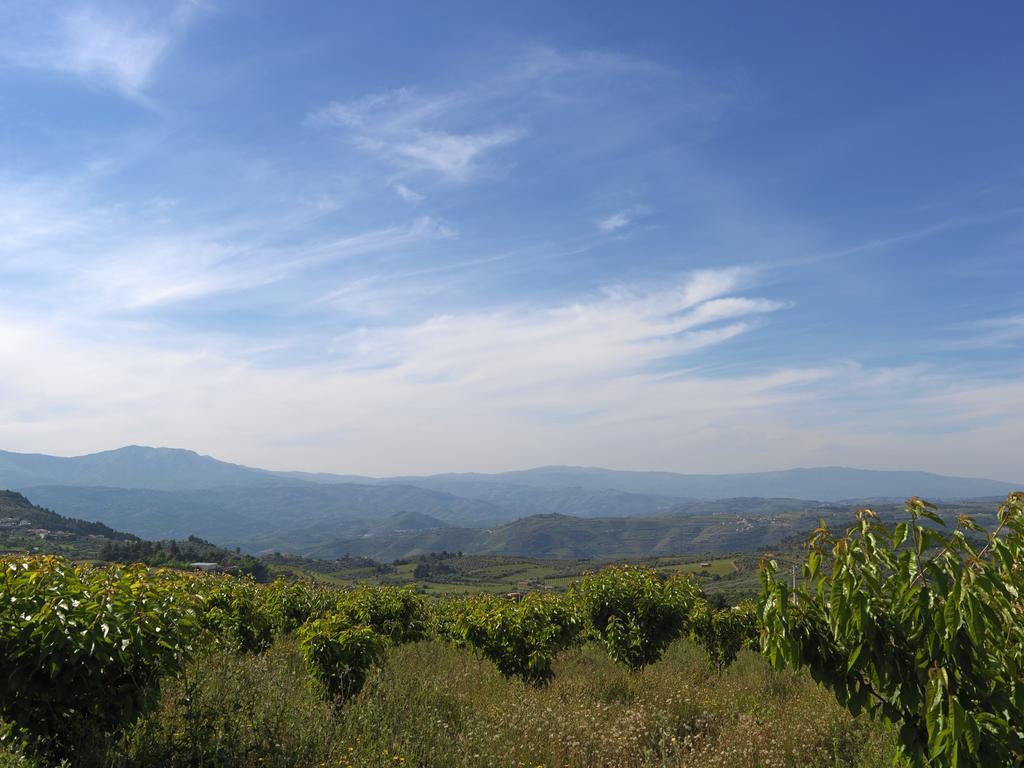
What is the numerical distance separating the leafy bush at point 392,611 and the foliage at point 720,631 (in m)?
8.80

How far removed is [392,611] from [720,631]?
9.88m

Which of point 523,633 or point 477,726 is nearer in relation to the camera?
point 477,726

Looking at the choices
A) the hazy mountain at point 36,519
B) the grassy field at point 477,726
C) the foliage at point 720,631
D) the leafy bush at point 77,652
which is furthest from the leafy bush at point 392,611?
the hazy mountain at point 36,519

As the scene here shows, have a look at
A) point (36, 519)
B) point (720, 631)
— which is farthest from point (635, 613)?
point (36, 519)

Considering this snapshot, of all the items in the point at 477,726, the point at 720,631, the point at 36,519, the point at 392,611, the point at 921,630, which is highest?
the point at 921,630

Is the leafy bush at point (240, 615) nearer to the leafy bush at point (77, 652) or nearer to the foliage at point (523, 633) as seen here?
the foliage at point (523, 633)

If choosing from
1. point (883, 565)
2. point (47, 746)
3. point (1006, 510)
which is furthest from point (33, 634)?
point (1006, 510)

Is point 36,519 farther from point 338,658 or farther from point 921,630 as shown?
point 921,630

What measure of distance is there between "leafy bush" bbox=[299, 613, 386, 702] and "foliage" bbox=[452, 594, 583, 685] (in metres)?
3.55

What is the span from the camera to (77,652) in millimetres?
5270

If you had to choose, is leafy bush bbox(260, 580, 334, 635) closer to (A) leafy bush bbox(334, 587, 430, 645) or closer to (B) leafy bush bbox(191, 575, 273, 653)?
(B) leafy bush bbox(191, 575, 273, 653)

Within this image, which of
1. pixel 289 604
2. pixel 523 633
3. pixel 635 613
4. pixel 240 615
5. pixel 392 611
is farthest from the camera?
pixel 392 611

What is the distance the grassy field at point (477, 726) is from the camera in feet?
22.1

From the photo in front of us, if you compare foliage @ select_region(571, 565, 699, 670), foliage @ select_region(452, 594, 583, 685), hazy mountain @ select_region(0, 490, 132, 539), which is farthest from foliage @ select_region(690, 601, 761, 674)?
hazy mountain @ select_region(0, 490, 132, 539)
